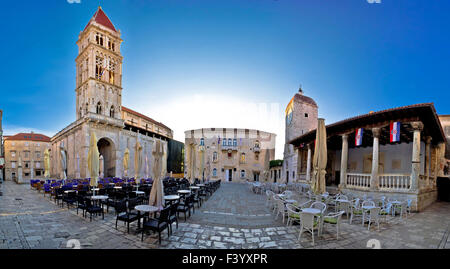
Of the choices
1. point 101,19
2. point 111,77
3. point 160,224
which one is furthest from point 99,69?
point 160,224

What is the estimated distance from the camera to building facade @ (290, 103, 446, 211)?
9625mm

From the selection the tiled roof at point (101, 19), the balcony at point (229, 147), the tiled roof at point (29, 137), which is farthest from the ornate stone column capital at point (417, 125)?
the tiled roof at point (29, 137)

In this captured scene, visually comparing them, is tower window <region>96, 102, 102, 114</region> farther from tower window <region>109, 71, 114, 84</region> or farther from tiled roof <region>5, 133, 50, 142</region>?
tiled roof <region>5, 133, 50, 142</region>

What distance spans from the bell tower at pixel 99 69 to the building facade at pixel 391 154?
27361 millimetres

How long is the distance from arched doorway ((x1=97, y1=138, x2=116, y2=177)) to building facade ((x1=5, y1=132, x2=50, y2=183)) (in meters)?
27.4

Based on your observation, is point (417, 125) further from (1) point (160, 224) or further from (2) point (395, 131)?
(1) point (160, 224)

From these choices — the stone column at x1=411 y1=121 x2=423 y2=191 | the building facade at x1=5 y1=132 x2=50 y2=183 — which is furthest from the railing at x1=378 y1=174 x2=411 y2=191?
the building facade at x1=5 y1=132 x2=50 y2=183

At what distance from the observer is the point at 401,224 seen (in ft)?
22.4

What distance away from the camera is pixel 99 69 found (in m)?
28.4

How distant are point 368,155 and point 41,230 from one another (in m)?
20.8

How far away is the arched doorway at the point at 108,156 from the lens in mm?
26641

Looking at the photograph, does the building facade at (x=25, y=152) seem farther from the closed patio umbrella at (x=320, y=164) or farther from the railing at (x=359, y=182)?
the railing at (x=359, y=182)
